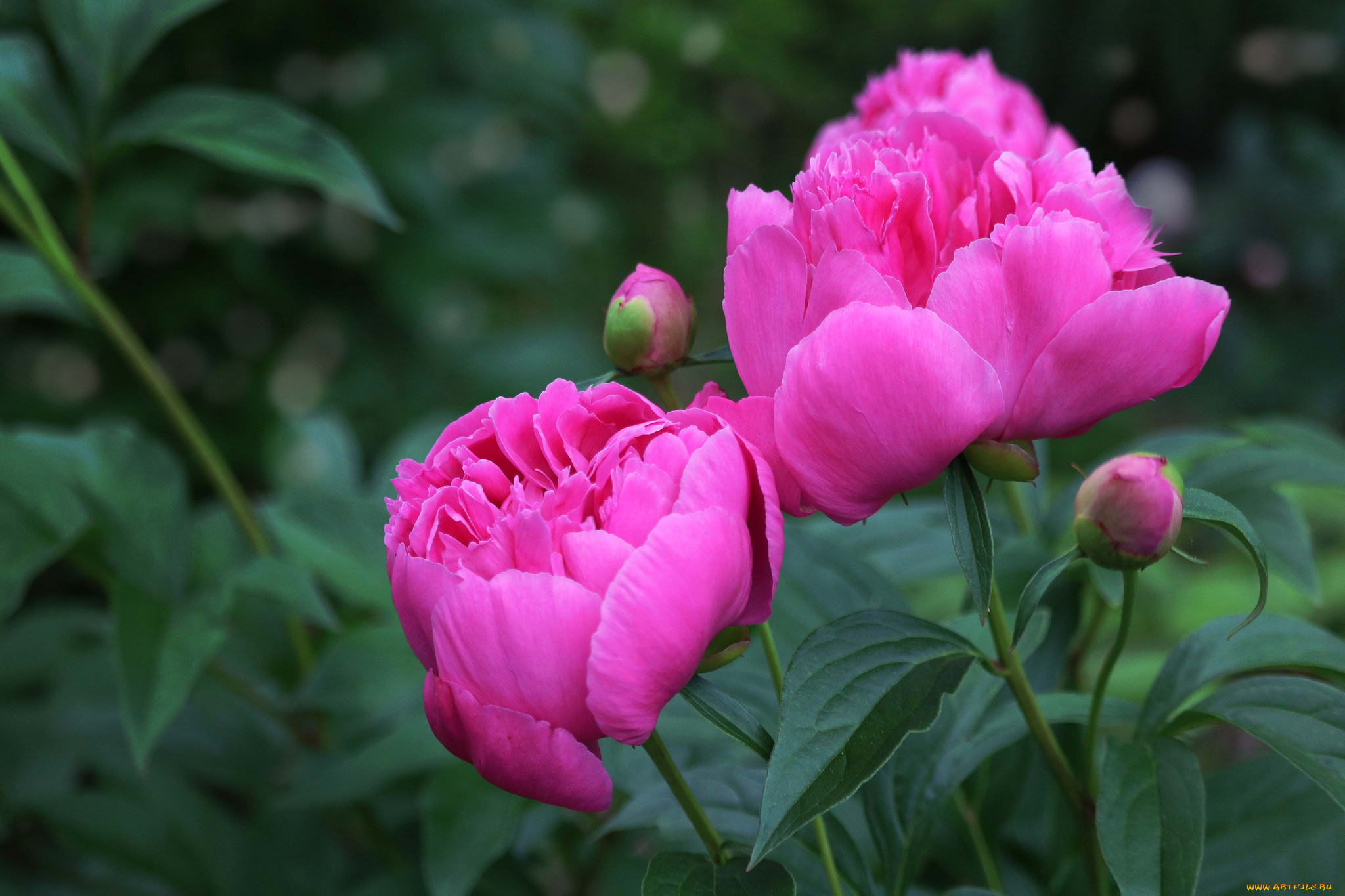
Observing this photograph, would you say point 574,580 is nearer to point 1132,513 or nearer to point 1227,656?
point 1132,513

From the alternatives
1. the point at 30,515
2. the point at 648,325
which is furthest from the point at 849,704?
the point at 30,515

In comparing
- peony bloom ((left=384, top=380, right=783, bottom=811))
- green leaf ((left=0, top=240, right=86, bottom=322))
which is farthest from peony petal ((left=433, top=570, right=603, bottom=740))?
green leaf ((left=0, top=240, right=86, bottom=322))

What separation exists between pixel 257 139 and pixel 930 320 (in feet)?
1.50

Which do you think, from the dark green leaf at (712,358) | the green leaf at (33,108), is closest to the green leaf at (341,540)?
the green leaf at (33,108)

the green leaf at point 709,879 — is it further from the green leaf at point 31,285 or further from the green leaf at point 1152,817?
the green leaf at point 31,285

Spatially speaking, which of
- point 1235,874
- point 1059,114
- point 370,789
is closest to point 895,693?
point 1235,874

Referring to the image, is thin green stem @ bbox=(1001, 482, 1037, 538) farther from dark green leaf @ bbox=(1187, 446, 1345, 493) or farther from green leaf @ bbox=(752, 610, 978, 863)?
green leaf @ bbox=(752, 610, 978, 863)

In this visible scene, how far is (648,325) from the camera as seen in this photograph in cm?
37

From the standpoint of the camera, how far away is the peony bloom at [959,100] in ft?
1.84

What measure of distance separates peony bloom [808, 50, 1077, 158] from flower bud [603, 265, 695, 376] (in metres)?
0.20

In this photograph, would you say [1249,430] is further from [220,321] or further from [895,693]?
[220,321]

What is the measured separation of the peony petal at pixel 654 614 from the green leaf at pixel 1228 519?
0.15 meters

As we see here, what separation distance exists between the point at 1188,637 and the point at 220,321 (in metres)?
1.67

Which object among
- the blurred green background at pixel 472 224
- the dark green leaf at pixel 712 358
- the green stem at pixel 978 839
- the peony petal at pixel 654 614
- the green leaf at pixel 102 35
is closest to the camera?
the peony petal at pixel 654 614
